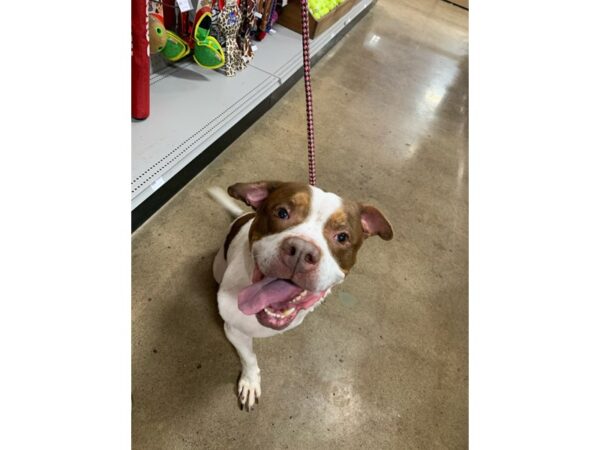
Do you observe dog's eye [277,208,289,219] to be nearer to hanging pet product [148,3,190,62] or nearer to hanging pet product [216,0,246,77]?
hanging pet product [148,3,190,62]

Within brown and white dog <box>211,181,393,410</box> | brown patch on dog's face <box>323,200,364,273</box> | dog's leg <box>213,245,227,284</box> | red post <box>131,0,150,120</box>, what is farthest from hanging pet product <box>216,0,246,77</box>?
brown patch on dog's face <box>323,200,364,273</box>

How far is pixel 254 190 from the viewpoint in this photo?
67.1 inches

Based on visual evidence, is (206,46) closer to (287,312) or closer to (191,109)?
(191,109)

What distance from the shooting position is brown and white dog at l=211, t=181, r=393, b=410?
137 cm

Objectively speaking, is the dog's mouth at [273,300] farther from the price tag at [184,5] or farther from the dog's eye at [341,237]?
the price tag at [184,5]

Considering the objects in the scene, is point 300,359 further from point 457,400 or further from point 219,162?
point 219,162

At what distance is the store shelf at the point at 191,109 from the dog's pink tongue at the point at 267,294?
1.16 m

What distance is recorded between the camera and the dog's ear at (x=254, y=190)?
1.67 metres

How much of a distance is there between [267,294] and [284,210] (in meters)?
0.33

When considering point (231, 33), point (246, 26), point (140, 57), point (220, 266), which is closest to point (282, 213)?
point (220, 266)

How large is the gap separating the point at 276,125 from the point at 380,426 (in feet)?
8.45

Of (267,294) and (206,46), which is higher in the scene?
(206,46)

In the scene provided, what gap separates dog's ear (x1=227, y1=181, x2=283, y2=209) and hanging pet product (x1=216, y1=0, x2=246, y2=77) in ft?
6.47
